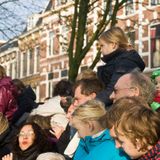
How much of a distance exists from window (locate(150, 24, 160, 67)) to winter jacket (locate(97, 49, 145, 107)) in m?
26.3

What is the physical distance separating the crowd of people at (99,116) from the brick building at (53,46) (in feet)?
54.6

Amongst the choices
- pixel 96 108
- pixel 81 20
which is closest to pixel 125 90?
pixel 96 108

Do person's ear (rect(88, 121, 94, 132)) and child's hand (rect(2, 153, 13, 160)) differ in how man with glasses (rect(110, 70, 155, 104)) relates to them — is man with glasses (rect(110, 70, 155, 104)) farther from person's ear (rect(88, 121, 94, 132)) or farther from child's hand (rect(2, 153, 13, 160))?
child's hand (rect(2, 153, 13, 160))

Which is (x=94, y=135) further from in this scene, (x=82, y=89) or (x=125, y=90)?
(x=82, y=89)

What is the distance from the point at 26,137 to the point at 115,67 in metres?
1.12

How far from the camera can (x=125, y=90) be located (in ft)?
15.3

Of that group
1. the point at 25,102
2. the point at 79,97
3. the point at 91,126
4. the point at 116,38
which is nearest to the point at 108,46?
the point at 116,38

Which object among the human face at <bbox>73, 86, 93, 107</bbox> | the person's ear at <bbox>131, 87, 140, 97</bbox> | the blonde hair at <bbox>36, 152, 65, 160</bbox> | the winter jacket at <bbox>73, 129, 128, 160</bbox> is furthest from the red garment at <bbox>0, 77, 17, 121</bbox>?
the person's ear at <bbox>131, 87, 140, 97</bbox>

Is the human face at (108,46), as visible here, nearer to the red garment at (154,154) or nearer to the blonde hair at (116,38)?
the blonde hair at (116,38)

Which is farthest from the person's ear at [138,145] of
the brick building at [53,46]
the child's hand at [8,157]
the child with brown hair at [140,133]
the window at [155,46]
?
the window at [155,46]

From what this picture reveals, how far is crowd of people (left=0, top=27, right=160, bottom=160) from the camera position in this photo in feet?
12.0

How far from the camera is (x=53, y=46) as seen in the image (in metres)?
43.5

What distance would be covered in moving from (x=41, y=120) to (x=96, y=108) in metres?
1.78

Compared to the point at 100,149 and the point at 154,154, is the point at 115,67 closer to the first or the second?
the point at 100,149
